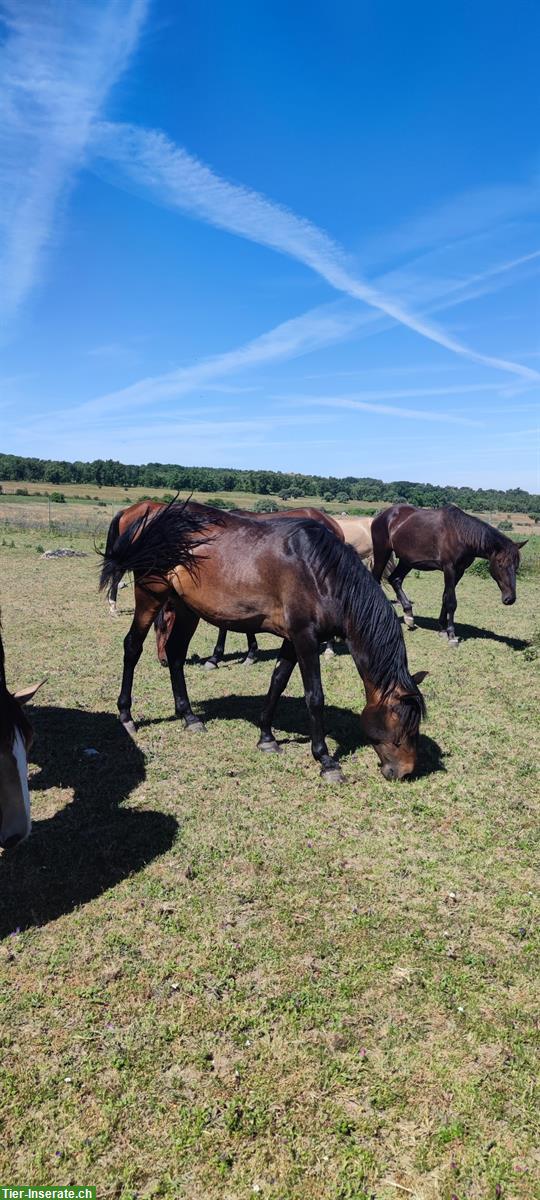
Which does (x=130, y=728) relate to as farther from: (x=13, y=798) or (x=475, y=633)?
Result: (x=475, y=633)

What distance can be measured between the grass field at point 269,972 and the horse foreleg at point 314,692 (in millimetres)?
219

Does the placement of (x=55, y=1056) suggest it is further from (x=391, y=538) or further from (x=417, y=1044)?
(x=391, y=538)

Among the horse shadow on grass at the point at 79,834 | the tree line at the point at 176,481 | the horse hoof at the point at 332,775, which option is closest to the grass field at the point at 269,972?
the horse shadow on grass at the point at 79,834

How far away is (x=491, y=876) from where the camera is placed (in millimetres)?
4590

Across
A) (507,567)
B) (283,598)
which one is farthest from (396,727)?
(507,567)

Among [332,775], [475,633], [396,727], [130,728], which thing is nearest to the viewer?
[396,727]

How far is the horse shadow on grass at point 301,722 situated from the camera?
673 cm

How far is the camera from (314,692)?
619 centimetres

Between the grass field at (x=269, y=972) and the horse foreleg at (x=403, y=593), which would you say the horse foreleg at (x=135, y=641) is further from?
the horse foreleg at (x=403, y=593)

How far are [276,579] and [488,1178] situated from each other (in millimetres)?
4660

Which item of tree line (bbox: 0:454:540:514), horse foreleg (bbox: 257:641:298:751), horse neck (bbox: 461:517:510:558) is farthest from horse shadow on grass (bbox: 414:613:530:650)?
tree line (bbox: 0:454:540:514)

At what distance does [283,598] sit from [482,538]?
7.48 meters

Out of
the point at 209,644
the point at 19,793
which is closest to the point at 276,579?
the point at 19,793

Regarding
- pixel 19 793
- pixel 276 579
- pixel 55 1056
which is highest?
pixel 276 579
